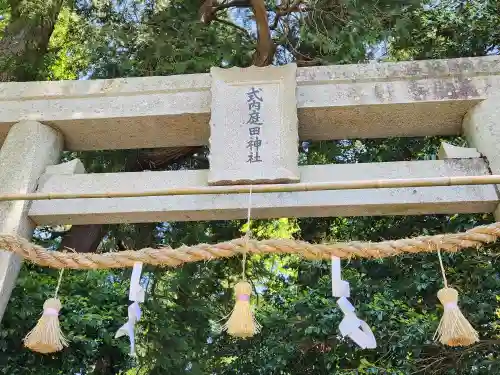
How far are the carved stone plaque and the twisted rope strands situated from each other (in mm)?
699

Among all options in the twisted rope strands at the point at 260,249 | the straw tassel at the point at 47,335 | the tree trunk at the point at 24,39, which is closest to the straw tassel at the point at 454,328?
the twisted rope strands at the point at 260,249

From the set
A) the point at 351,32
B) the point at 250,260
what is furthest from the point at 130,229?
the point at 351,32

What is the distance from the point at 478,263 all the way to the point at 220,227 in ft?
7.30

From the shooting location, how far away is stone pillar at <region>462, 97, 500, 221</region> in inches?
114

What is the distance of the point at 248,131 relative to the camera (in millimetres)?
3014

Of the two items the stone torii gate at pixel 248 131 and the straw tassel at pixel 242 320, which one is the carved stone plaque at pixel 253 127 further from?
the straw tassel at pixel 242 320

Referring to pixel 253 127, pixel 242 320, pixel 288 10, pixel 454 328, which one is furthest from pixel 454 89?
pixel 288 10

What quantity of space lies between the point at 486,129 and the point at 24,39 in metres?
3.79

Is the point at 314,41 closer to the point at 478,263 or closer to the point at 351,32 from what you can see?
the point at 351,32

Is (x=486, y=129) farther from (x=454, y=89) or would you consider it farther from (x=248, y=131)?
A: (x=248, y=131)

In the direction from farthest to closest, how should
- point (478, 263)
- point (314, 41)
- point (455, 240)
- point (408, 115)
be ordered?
point (314, 41) < point (478, 263) < point (408, 115) < point (455, 240)

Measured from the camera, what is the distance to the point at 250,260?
5.63 metres

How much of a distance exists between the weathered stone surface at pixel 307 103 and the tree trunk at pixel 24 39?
4.91ft

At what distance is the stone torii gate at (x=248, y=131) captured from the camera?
285cm
